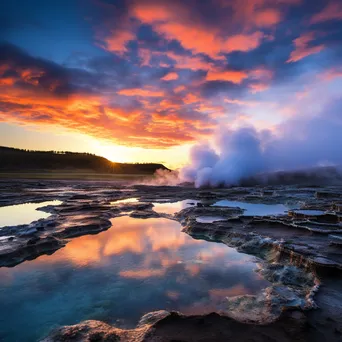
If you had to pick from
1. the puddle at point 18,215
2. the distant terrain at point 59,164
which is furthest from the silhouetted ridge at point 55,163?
the puddle at point 18,215

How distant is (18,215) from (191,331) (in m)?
13.4

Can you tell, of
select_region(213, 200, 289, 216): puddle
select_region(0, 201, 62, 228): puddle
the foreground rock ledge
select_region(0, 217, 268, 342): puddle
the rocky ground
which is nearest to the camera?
the foreground rock ledge

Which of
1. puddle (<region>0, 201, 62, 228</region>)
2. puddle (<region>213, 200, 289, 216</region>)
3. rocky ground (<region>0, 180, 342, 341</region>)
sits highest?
puddle (<region>213, 200, 289, 216</region>)

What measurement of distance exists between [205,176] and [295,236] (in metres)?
30.0

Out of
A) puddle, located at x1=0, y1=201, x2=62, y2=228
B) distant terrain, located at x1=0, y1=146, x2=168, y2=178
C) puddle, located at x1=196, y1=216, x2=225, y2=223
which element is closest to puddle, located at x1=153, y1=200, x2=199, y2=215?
puddle, located at x1=196, y1=216, x2=225, y2=223

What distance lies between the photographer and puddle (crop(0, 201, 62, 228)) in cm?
1232

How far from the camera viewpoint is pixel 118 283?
6141mm

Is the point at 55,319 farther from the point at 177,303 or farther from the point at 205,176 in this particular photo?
the point at 205,176

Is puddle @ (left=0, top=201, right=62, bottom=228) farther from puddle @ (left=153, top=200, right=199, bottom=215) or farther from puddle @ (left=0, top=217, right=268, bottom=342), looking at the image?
puddle @ (left=153, top=200, right=199, bottom=215)

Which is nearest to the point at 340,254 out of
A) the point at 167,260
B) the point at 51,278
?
the point at 167,260

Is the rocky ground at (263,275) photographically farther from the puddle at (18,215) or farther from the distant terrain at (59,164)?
the distant terrain at (59,164)

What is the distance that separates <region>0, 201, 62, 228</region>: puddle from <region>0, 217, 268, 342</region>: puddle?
209 inches

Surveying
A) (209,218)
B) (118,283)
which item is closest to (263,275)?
(118,283)

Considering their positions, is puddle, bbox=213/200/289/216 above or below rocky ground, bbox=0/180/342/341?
above
